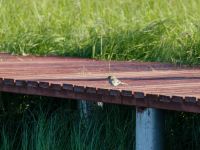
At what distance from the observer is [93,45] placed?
6273 mm

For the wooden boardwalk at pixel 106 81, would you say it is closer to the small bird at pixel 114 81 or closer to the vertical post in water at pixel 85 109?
the small bird at pixel 114 81

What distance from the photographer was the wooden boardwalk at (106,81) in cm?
398

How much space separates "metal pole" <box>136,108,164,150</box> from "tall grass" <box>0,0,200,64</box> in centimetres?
142

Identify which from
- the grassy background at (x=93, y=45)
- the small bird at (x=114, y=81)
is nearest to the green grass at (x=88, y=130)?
the grassy background at (x=93, y=45)

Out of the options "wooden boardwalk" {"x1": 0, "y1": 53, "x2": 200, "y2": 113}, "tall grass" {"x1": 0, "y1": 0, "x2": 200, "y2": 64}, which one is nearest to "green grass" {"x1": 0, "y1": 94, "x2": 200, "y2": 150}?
"wooden boardwalk" {"x1": 0, "y1": 53, "x2": 200, "y2": 113}

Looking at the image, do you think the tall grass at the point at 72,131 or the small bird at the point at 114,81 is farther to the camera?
the tall grass at the point at 72,131

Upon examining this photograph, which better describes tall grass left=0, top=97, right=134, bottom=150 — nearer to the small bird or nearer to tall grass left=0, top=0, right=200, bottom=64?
the small bird

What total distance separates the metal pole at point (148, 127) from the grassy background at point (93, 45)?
0.38 metres

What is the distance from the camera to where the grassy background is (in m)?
4.88

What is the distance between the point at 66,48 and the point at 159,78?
1943 mm

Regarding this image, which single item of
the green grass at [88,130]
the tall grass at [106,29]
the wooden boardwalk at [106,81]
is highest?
the tall grass at [106,29]

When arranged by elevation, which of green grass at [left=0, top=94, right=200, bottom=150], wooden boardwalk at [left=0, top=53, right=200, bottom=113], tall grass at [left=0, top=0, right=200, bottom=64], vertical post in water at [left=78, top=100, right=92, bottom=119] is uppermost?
tall grass at [left=0, top=0, right=200, bottom=64]

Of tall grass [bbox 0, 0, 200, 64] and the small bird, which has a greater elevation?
tall grass [bbox 0, 0, 200, 64]

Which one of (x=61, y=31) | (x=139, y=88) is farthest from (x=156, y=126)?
(x=61, y=31)
